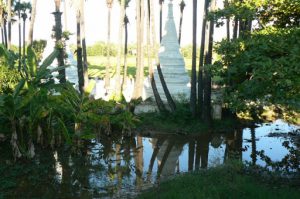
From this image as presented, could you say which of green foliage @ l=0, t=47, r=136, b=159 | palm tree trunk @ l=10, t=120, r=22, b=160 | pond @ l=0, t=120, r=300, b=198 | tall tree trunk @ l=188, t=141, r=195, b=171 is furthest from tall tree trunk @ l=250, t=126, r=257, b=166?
palm tree trunk @ l=10, t=120, r=22, b=160

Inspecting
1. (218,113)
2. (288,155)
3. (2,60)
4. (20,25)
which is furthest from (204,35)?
(20,25)

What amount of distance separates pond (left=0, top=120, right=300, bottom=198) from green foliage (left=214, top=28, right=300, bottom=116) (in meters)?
3.66

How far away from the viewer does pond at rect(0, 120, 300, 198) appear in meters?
9.70

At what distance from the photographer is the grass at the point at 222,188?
7.85m

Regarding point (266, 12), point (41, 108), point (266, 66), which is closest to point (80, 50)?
point (41, 108)

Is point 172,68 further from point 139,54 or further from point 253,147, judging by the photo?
point 253,147

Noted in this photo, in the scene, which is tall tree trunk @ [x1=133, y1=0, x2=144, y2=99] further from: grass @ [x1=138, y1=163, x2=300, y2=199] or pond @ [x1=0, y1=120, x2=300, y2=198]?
grass @ [x1=138, y1=163, x2=300, y2=199]

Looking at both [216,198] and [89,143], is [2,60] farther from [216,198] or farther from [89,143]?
[216,198]

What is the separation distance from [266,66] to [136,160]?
23.4 feet

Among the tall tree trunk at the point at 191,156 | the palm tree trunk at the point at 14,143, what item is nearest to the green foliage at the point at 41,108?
the palm tree trunk at the point at 14,143

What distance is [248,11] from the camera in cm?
858

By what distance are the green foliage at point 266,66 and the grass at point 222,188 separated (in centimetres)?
180

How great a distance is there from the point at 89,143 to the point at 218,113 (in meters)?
8.16

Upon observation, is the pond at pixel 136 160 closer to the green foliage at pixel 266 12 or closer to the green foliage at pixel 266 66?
the green foliage at pixel 266 66
